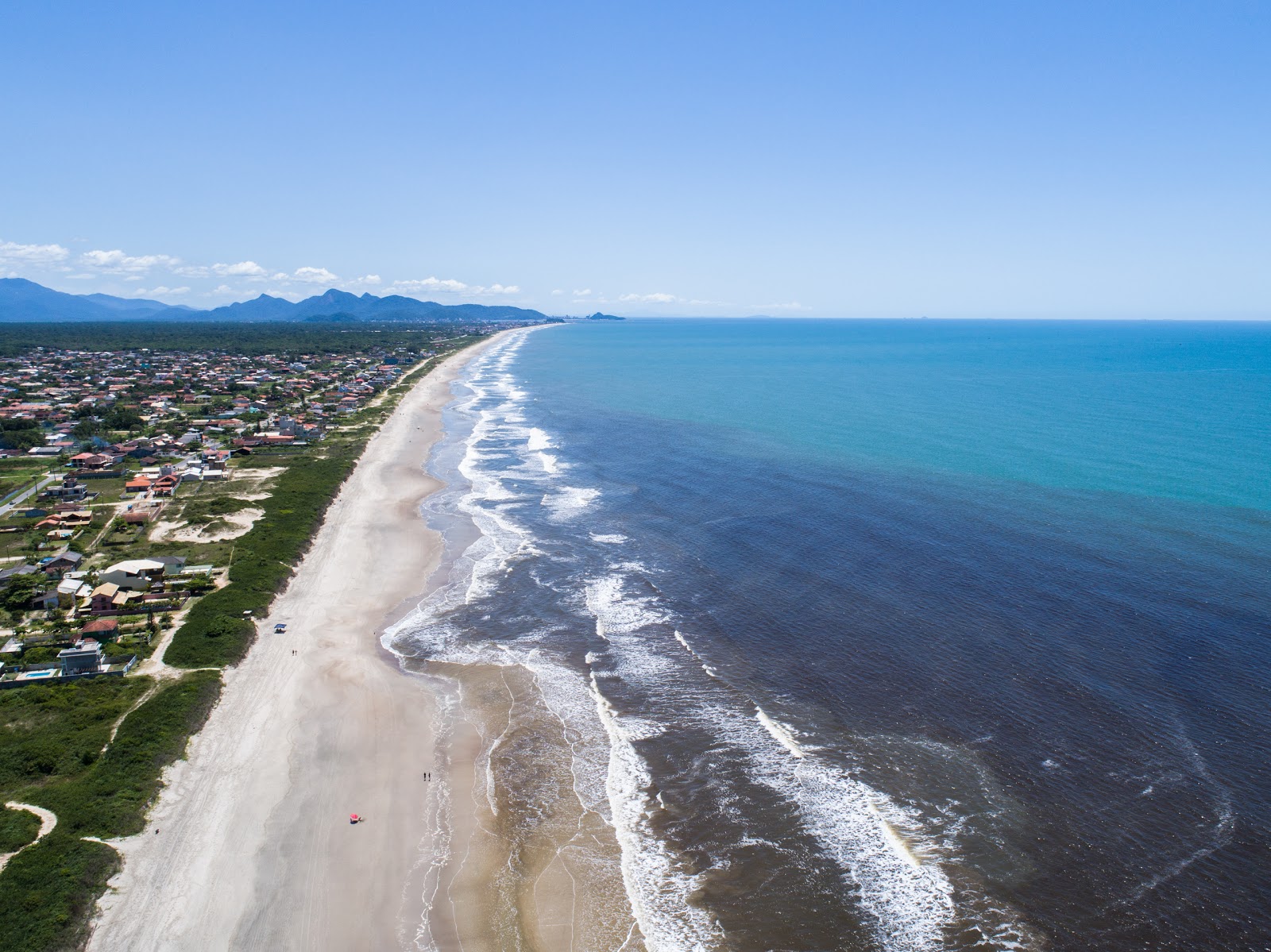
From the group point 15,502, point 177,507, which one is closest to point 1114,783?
point 177,507

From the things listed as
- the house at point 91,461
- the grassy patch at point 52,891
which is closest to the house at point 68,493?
the house at point 91,461

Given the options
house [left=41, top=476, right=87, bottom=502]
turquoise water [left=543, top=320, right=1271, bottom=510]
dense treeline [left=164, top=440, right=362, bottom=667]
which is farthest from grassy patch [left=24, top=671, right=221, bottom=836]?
turquoise water [left=543, top=320, right=1271, bottom=510]

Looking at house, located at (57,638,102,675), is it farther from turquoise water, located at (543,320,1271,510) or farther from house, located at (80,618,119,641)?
turquoise water, located at (543,320,1271,510)

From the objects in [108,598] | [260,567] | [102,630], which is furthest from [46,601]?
[260,567]

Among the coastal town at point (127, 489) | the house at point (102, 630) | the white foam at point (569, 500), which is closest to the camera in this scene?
the house at point (102, 630)

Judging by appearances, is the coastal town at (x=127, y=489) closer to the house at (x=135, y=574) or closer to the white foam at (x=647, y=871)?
the house at (x=135, y=574)

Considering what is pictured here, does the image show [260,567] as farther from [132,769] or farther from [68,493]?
[68,493]

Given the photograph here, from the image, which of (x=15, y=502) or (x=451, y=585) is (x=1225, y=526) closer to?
(x=451, y=585)
